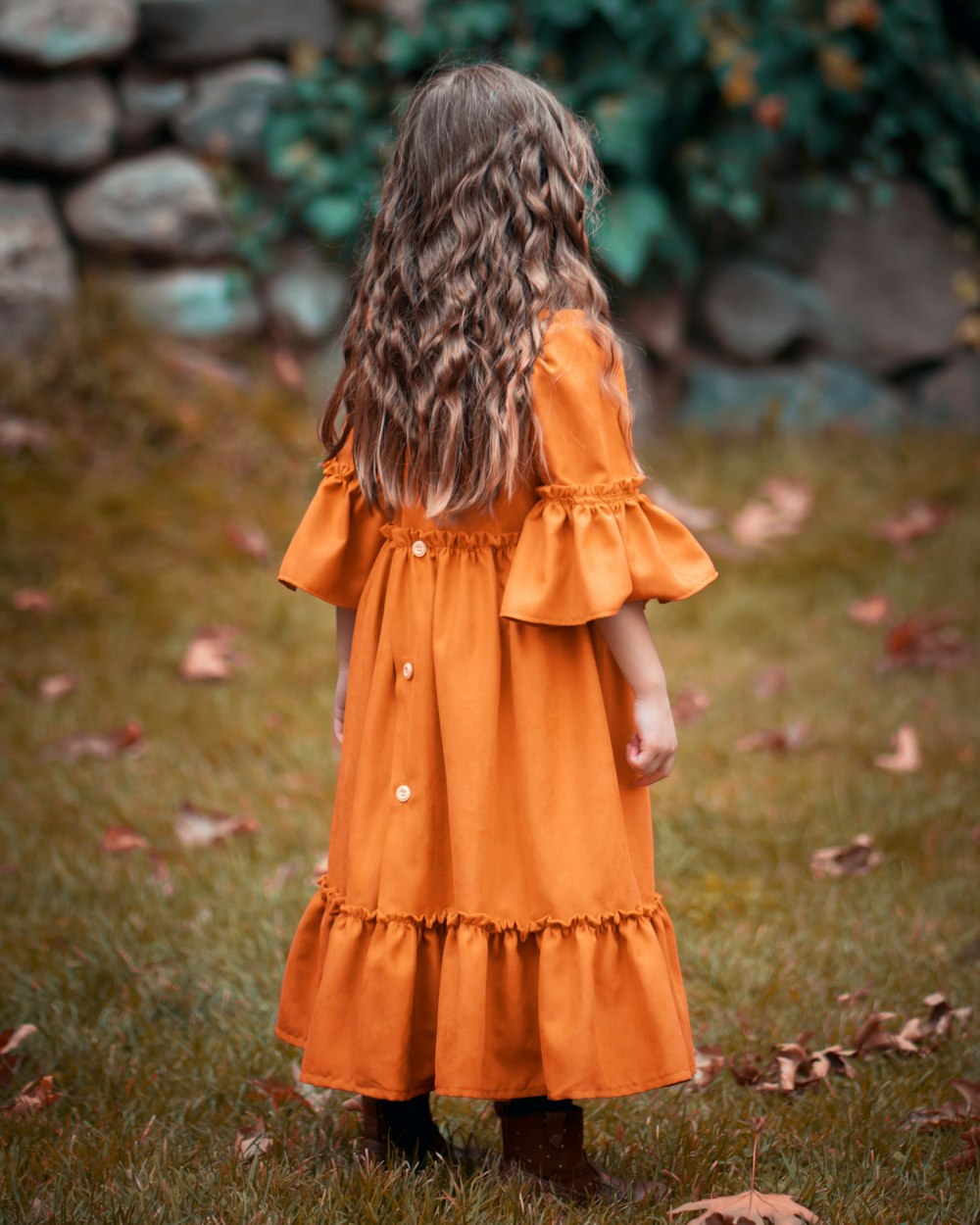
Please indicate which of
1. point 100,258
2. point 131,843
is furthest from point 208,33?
point 131,843

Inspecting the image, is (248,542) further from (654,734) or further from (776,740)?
(654,734)

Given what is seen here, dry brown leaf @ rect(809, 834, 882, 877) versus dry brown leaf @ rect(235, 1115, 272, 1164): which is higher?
dry brown leaf @ rect(235, 1115, 272, 1164)

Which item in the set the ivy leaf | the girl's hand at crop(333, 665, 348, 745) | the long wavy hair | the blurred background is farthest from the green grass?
the long wavy hair

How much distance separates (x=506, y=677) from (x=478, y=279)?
0.57 m

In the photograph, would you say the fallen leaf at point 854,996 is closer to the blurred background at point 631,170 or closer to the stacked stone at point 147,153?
the blurred background at point 631,170

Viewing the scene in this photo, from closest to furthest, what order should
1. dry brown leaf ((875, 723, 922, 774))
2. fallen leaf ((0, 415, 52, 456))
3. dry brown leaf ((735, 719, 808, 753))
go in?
1. dry brown leaf ((875, 723, 922, 774))
2. dry brown leaf ((735, 719, 808, 753))
3. fallen leaf ((0, 415, 52, 456))

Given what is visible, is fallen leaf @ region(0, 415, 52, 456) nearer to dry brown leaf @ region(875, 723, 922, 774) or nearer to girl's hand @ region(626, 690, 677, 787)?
dry brown leaf @ region(875, 723, 922, 774)

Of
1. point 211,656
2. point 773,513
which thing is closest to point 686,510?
point 773,513

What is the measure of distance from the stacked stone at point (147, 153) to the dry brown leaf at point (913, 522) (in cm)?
234

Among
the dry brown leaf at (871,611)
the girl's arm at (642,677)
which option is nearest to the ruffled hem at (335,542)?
the girl's arm at (642,677)

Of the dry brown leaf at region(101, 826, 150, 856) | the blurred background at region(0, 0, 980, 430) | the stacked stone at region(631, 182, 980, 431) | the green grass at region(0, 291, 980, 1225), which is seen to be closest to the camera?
the green grass at region(0, 291, 980, 1225)

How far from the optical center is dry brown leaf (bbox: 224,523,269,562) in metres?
4.52

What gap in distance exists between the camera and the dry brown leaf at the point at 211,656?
12.8 feet

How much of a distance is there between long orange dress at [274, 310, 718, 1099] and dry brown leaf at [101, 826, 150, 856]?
1.28 metres
